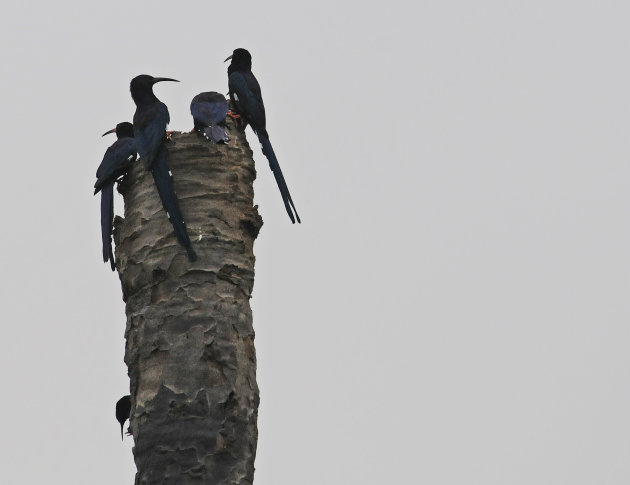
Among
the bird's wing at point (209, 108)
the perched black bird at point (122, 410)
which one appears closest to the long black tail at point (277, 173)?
the bird's wing at point (209, 108)

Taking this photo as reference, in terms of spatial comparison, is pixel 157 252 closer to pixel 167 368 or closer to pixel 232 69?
pixel 167 368

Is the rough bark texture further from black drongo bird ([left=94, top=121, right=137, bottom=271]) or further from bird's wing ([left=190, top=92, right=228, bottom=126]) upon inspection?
black drongo bird ([left=94, top=121, right=137, bottom=271])

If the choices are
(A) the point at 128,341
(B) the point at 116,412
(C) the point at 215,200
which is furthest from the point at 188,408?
(B) the point at 116,412

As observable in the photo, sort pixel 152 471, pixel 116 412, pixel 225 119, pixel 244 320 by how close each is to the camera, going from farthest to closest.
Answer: pixel 116 412
pixel 225 119
pixel 244 320
pixel 152 471

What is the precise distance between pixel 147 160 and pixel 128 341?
98cm

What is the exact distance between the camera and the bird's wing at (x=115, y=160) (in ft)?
24.5

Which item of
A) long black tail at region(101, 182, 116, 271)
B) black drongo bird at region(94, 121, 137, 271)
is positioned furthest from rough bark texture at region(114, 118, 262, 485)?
long black tail at region(101, 182, 116, 271)

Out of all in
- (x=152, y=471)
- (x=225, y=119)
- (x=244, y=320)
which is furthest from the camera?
(x=225, y=119)

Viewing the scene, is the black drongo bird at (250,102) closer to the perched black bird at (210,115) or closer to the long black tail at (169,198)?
the perched black bird at (210,115)

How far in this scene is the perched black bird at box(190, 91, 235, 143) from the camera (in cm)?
608

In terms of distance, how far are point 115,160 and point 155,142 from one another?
150cm

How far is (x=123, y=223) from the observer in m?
6.00

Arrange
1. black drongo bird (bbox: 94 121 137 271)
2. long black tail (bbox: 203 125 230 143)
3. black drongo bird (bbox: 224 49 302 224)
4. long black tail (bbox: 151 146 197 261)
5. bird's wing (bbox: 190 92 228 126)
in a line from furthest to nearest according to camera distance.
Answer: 1. black drongo bird (bbox: 224 49 302 224)
2. black drongo bird (bbox: 94 121 137 271)
3. bird's wing (bbox: 190 92 228 126)
4. long black tail (bbox: 203 125 230 143)
5. long black tail (bbox: 151 146 197 261)

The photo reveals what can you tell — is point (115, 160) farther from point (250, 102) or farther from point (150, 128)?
point (250, 102)
